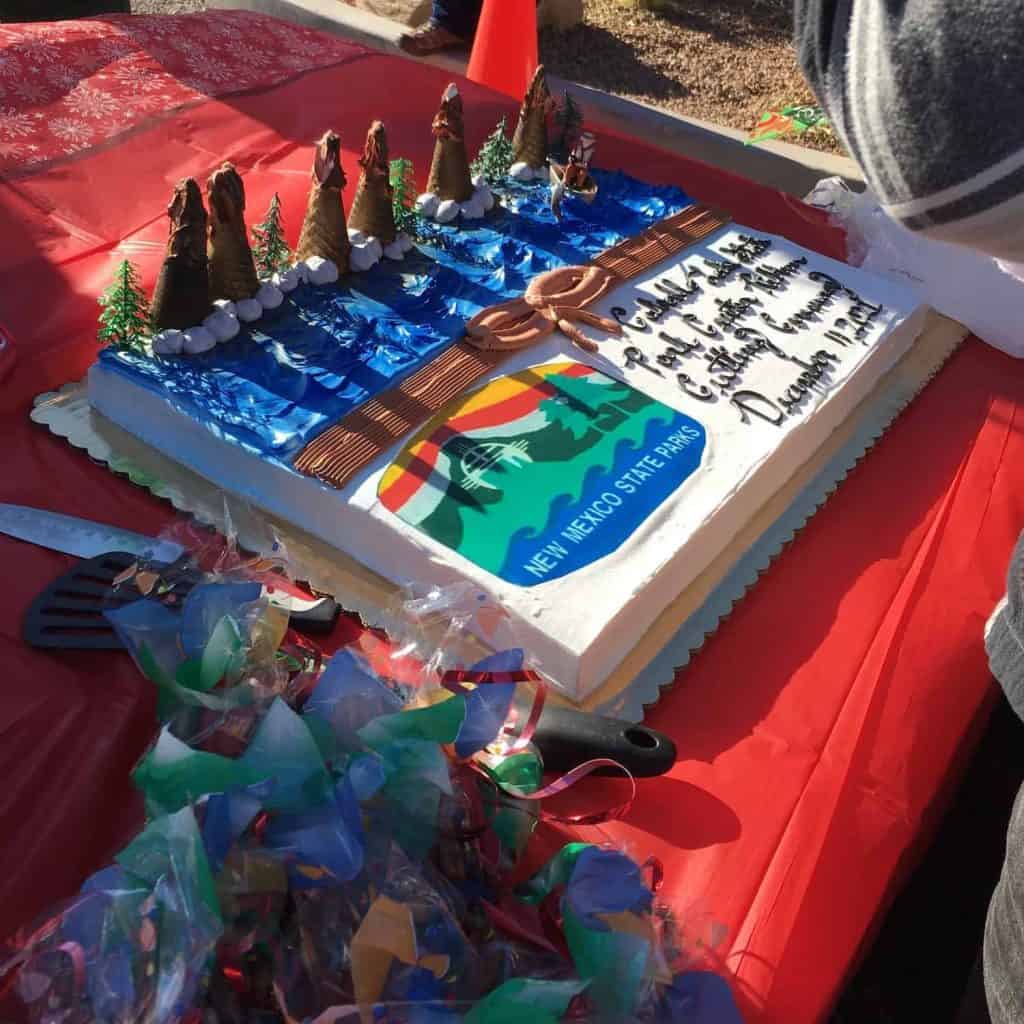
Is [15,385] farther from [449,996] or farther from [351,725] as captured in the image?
[449,996]

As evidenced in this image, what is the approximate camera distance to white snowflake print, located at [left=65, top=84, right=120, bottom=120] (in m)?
2.01

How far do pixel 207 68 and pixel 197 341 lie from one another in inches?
47.1

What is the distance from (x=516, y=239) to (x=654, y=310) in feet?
0.97

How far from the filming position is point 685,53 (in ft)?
16.7

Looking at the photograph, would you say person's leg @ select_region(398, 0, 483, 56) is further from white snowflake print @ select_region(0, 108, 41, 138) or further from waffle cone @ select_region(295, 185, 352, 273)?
waffle cone @ select_region(295, 185, 352, 273)

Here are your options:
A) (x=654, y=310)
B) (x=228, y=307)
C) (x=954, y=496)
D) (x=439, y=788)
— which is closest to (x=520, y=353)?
(x=654, y=310)

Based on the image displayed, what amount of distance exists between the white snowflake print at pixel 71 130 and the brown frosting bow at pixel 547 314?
0.97 metres

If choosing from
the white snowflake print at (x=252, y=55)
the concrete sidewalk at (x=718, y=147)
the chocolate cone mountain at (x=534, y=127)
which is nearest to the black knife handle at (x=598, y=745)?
the chocolate cone mountain at (x=534, y=127)

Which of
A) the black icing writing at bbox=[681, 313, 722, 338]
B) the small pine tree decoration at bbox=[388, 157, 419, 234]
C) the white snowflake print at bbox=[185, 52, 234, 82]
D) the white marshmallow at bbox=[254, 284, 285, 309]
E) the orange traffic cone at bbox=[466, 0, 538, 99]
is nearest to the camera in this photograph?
the white marshmallow at bbox=[254, 284, 285, 309]

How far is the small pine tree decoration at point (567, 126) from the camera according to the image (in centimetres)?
202

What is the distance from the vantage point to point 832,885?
1.01 metres

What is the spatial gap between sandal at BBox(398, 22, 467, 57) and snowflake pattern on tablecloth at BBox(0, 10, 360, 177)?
1434 mm

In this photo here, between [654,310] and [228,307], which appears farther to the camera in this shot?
[654,310]

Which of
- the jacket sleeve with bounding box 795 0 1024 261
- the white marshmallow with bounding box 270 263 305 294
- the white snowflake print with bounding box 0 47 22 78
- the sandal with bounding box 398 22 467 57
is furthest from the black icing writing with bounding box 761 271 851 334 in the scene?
the sandal with bounding box 398 22 467 57
